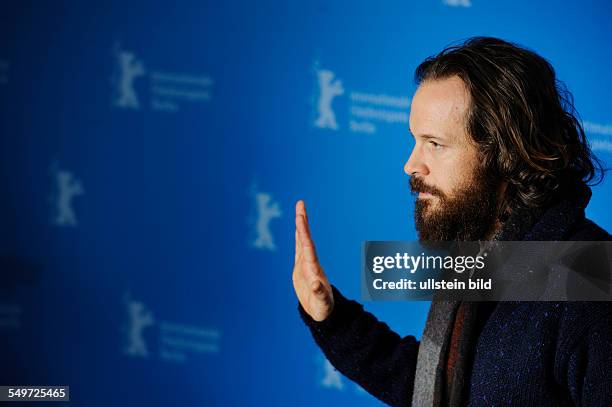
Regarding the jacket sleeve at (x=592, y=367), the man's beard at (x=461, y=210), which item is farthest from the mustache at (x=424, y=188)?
the jacket sleeve at (x=592, y=367)

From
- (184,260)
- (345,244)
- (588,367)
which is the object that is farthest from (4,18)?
(588,367)

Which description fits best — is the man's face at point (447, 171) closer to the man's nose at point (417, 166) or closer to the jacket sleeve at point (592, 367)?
the man's nose at point (417, 166)

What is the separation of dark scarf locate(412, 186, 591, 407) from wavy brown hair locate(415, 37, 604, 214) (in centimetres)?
6

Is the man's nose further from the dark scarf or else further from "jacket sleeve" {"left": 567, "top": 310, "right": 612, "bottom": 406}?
"jacket sleeve" {"left": 567, "top": 310, "right": 612, "bottom": 406}

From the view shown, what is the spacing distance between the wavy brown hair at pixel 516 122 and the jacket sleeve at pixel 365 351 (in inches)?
13.0

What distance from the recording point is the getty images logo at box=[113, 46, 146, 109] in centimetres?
252

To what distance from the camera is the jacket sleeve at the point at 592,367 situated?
1110 mm

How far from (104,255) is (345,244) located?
77 centimetres

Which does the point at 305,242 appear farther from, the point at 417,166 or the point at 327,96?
the point at 327,96

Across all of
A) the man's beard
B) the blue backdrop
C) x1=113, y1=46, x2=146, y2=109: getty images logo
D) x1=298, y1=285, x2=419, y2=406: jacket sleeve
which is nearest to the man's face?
the man's beard

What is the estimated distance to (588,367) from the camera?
1.13 metres

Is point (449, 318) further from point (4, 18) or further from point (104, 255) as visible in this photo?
point (4, 18)
